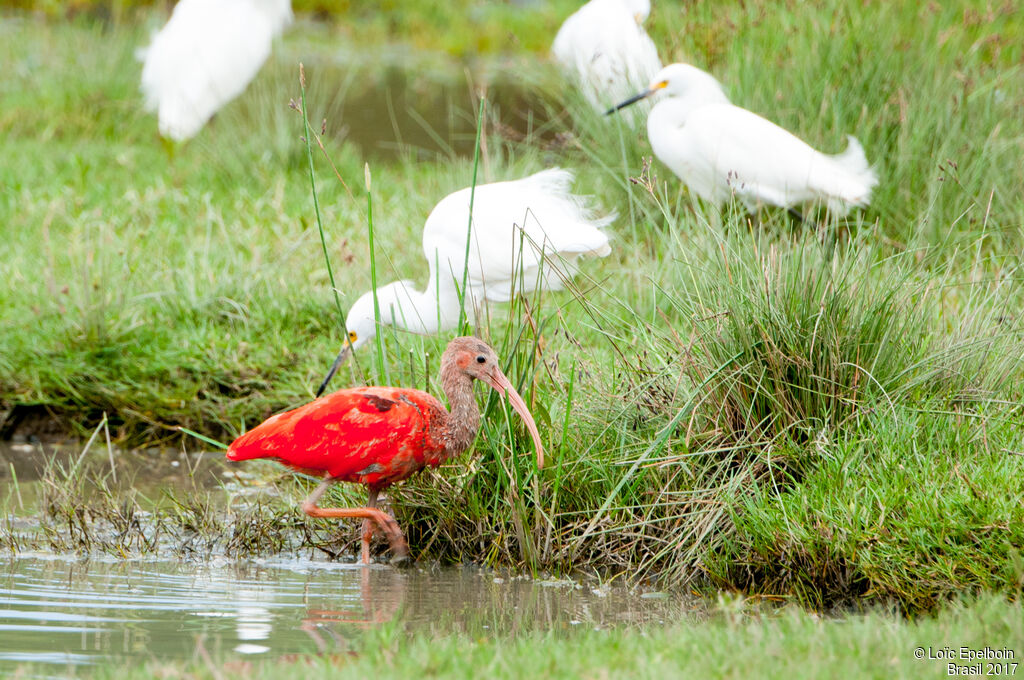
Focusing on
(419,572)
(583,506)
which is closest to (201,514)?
(419,572)

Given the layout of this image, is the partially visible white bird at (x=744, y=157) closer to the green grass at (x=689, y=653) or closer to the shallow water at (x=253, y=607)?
the shallow water at (x=253, y=607)

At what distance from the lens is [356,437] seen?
14.4ft

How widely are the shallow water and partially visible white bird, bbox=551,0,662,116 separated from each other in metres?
4.64

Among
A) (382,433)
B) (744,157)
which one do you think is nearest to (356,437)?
(382,433)

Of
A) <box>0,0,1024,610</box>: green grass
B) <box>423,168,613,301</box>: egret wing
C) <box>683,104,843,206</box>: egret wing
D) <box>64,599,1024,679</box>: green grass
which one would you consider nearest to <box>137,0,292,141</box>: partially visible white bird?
<box>0,0,1024,610</box>: green grass

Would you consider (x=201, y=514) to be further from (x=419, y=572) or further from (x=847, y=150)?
(x=847, y=150)

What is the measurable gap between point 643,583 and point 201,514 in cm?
171

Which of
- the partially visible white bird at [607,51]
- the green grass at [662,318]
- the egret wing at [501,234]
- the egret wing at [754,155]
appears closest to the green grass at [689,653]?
the green grass at [662,318]

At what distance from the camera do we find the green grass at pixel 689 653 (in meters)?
3.06

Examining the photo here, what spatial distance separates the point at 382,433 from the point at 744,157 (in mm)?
3396

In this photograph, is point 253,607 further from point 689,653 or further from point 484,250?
point 484,250

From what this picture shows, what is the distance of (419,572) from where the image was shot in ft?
14.8

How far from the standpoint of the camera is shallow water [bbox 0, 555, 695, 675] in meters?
3.49

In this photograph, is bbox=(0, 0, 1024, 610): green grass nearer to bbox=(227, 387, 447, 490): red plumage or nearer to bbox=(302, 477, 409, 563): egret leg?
bbox=(302, 477, 409, 563): egret leg
